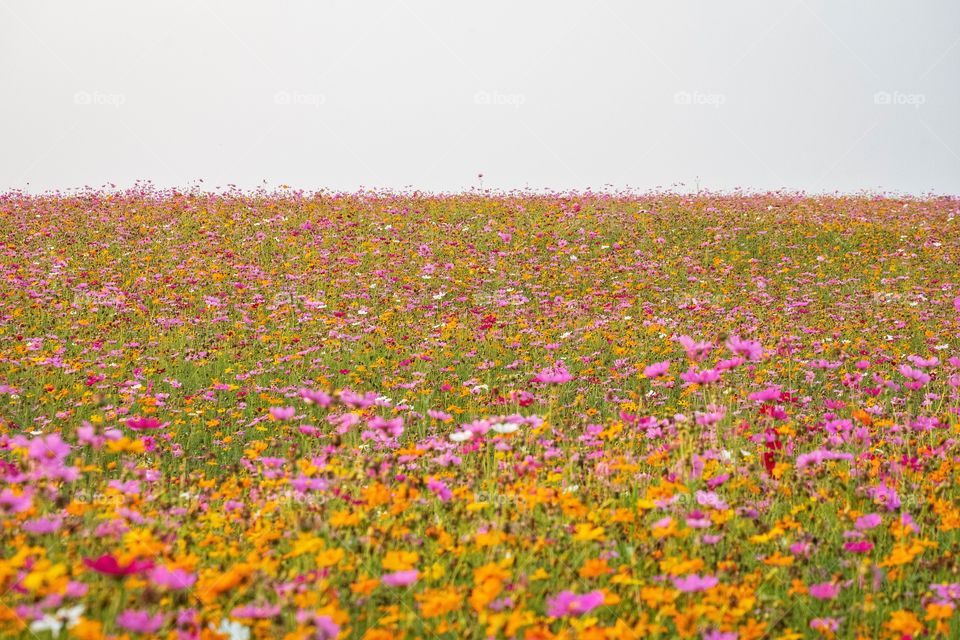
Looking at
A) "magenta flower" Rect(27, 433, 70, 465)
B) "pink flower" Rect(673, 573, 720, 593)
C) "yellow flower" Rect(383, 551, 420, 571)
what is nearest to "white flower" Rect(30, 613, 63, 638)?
"magenta flower" Rect(27, 433, 70, 465)

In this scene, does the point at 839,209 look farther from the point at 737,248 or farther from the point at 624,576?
the point at 624,576

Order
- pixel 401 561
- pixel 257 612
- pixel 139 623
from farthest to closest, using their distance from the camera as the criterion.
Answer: pixel 401 561 < pixel 257 612 < pixel 139 623

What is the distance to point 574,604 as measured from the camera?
2322 mm

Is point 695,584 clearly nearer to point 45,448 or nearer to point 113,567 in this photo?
point 113,567

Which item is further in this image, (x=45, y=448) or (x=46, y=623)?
(x=45, y=448)

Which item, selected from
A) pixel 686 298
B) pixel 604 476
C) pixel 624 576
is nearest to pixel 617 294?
pixel 686 298

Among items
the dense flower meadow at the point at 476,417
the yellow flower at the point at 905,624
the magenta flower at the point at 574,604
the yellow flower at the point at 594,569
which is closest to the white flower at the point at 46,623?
the dense flower meadow at the point at 476,417

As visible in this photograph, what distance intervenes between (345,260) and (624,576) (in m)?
11.1

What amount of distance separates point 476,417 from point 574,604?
4.14m

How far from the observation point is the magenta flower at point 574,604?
2285 millimetres

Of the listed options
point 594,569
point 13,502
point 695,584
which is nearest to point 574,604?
point 594,569

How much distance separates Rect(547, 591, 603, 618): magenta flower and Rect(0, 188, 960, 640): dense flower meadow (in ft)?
0.05

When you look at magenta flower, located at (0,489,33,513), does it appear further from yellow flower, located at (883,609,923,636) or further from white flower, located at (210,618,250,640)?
yellow flower, located at (883,609,923,636)

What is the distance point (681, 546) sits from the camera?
3.46 metres
